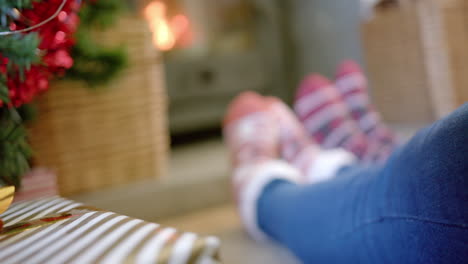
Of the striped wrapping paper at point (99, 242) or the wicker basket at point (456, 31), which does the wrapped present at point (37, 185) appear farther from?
the wicker basket at point (456, 31)

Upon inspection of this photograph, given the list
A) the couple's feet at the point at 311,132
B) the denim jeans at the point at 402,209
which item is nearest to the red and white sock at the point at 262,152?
the couple's feet at the point at 311,132

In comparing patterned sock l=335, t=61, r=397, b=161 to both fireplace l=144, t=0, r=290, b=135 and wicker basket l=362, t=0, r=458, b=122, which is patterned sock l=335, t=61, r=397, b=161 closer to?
wicker basket l=362, t=0, r=458, b=122

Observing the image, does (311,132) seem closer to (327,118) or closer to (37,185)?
(327,118)

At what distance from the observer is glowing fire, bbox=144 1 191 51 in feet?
5.63

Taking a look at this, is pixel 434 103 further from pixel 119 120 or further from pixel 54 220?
pixel 54 220

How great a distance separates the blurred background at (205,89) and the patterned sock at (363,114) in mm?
88

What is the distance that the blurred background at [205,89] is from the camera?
85cm

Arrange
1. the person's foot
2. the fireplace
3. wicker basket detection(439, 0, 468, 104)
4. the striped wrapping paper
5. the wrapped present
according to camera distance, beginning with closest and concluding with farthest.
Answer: the striped wrapping paper → the wrapped present → the person's foot → wicker basket detection(439, 0, 468, 104) → the fireplace

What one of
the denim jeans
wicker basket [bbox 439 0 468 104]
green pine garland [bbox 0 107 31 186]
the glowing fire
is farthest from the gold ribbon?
the glowing fire

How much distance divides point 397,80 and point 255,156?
64 cm

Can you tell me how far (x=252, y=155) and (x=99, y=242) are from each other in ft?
2.30

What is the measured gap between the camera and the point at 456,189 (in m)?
0.27

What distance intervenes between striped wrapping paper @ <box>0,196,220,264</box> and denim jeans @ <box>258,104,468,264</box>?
18 centimetres

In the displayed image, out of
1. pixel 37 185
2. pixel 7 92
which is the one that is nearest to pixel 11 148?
pixel 7 92
